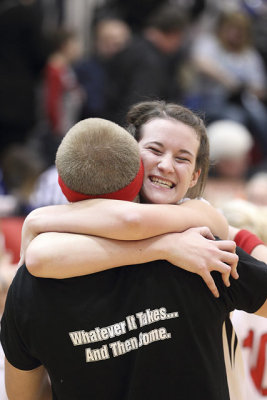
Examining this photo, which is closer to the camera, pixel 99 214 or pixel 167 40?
pixel 99 214

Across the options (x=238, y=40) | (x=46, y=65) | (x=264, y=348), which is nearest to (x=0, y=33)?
(x=46, y=65)

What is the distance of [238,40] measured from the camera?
6051mm

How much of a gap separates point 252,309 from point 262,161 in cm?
428

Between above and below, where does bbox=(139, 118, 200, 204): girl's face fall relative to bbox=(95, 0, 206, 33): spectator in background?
below

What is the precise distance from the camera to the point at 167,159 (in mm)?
1772

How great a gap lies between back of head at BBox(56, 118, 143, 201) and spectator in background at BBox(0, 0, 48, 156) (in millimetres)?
4415

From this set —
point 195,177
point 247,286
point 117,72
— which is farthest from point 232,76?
point 247,286

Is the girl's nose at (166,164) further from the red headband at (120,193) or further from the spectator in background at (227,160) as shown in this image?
the spectator in background at (227,160)

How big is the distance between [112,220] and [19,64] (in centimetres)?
463

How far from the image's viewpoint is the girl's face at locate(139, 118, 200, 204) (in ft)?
5.82

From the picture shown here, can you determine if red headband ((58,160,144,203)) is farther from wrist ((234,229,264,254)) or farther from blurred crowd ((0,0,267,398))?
blurred crowd ((0,0,267,398))

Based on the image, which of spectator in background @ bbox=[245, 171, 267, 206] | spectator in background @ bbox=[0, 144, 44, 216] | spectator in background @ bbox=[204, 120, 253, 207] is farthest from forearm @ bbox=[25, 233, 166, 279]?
spectator in background @ bbox=[204, 120, 253, 207]

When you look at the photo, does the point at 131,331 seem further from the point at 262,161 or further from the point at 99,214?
the point at 262,161

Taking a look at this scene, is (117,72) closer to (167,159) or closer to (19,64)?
(19,64)
